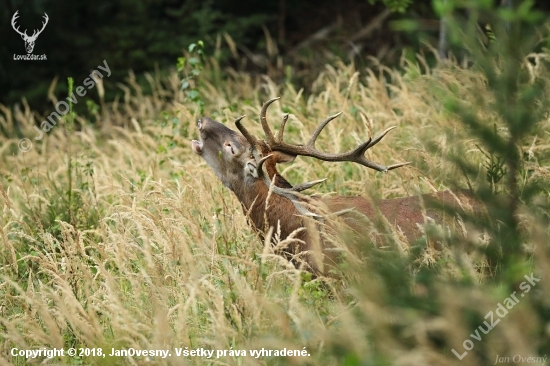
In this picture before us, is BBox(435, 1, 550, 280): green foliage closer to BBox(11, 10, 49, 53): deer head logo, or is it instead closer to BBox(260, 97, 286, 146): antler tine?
BBox(260, 97, 286, 146): antler tine

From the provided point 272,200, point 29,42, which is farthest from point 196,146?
point 29,42

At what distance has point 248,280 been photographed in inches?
156

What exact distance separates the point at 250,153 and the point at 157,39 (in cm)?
649

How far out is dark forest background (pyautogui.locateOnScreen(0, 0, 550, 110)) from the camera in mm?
11094

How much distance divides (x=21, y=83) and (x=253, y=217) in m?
7.18

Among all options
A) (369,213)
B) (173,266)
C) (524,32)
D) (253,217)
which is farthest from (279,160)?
(524,32)

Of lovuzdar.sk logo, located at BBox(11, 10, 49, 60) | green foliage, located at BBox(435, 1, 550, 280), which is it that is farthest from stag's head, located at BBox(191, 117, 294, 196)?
lovuzdar.sk logo, located at BBox(11, 10, 49, 60)

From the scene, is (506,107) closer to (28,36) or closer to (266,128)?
(266,128)

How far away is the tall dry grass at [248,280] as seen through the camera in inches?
99.3

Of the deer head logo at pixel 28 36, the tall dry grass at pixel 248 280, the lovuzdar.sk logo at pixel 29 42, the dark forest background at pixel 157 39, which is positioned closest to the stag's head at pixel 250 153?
the tall dry grass at pixel 248 280

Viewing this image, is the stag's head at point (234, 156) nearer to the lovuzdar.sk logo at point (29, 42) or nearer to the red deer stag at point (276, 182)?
the red deer stag at point (276, 182)

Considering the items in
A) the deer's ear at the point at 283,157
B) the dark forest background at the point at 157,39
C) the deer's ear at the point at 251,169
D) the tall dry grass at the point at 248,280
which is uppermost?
the dark forest background at the point at 157,39

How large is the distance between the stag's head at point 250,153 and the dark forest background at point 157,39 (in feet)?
15.9

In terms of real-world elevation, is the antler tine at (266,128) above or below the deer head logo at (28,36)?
below
